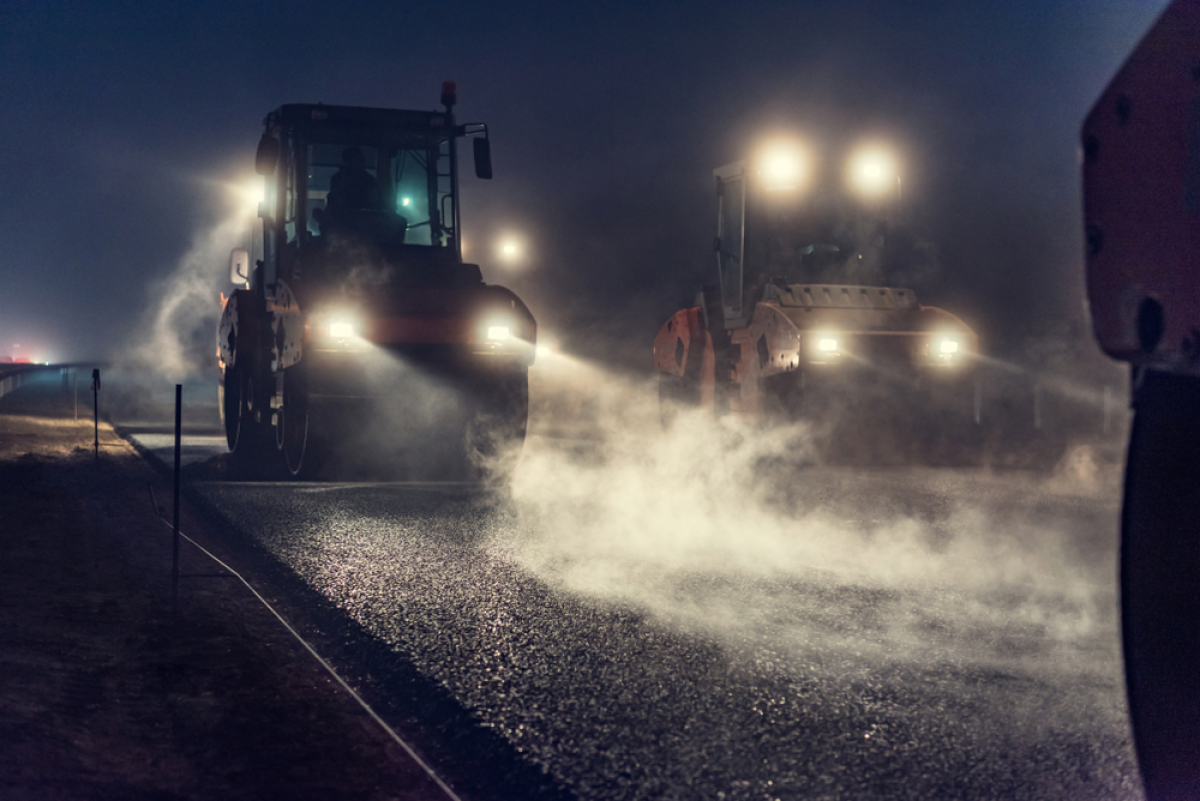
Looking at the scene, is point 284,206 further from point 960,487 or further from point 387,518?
point 960,487

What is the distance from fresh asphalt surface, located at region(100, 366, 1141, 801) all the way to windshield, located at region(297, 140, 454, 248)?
271cm

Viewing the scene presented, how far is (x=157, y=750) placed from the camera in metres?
3.43

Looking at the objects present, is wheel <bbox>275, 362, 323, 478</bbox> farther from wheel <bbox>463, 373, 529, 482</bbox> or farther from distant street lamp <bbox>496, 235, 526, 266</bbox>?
distant street lamp <bbox>496, 235, 526, 266</bbox>

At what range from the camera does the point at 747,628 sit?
475cm

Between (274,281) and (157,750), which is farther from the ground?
(274,281)

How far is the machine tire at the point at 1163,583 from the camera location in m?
2.15

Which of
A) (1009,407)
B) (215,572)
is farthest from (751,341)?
(215,572)

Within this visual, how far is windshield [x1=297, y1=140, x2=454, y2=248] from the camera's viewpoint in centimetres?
1088

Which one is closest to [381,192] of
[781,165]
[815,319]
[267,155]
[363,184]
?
[363,184]

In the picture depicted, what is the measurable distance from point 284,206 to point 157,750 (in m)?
8.35

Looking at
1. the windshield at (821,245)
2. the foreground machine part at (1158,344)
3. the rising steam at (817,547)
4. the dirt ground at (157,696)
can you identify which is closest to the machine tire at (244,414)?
the rising steam at (817,547)

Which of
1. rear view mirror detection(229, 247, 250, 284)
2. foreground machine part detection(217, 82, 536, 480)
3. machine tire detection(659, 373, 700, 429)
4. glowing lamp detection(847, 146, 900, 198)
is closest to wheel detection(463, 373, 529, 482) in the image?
foreground machine part detection(217, 82, 536, 480)

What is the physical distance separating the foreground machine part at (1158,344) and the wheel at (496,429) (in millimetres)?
8377

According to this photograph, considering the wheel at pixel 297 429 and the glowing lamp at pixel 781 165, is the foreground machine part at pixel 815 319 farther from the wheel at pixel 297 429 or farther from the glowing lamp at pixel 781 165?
the wheel at pixel 297 429
